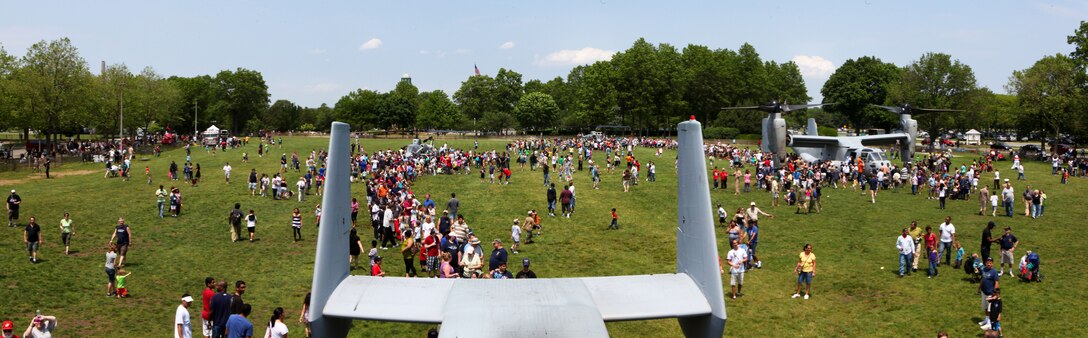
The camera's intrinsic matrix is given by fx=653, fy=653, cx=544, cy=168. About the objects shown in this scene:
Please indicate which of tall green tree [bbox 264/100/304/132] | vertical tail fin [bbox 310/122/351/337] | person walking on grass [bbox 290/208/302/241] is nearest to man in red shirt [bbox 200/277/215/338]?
vertical tail fin [bbox 310/122/351/337]

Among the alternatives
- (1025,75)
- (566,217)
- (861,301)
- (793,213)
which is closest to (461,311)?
(861,301)

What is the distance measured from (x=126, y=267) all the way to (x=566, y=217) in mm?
14199

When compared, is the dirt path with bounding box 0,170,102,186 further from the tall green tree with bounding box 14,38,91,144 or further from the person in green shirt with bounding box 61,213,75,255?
the person in green shirt with bounding box 61,213,75,255

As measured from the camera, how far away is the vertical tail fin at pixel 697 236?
5906 mm

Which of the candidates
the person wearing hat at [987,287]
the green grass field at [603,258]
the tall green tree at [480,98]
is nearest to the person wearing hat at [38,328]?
the green grass field at [603,258]

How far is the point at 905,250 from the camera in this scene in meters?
16.0

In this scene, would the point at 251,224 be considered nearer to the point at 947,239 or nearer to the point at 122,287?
the point at 122,287

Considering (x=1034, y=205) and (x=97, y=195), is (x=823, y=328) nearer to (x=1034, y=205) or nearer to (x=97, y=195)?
(x=1034, y=205)

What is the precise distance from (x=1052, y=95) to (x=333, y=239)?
6849 cm

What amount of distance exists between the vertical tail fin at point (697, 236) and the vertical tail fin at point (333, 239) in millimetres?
3237

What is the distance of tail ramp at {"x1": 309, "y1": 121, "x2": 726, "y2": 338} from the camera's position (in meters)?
5.09

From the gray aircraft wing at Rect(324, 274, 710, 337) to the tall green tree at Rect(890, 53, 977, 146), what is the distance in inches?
3115

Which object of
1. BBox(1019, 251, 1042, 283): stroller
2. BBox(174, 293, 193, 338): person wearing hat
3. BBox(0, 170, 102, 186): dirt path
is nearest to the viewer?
BBox(174, 293, 193, 338): person wearing hat

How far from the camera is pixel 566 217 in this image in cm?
2497
